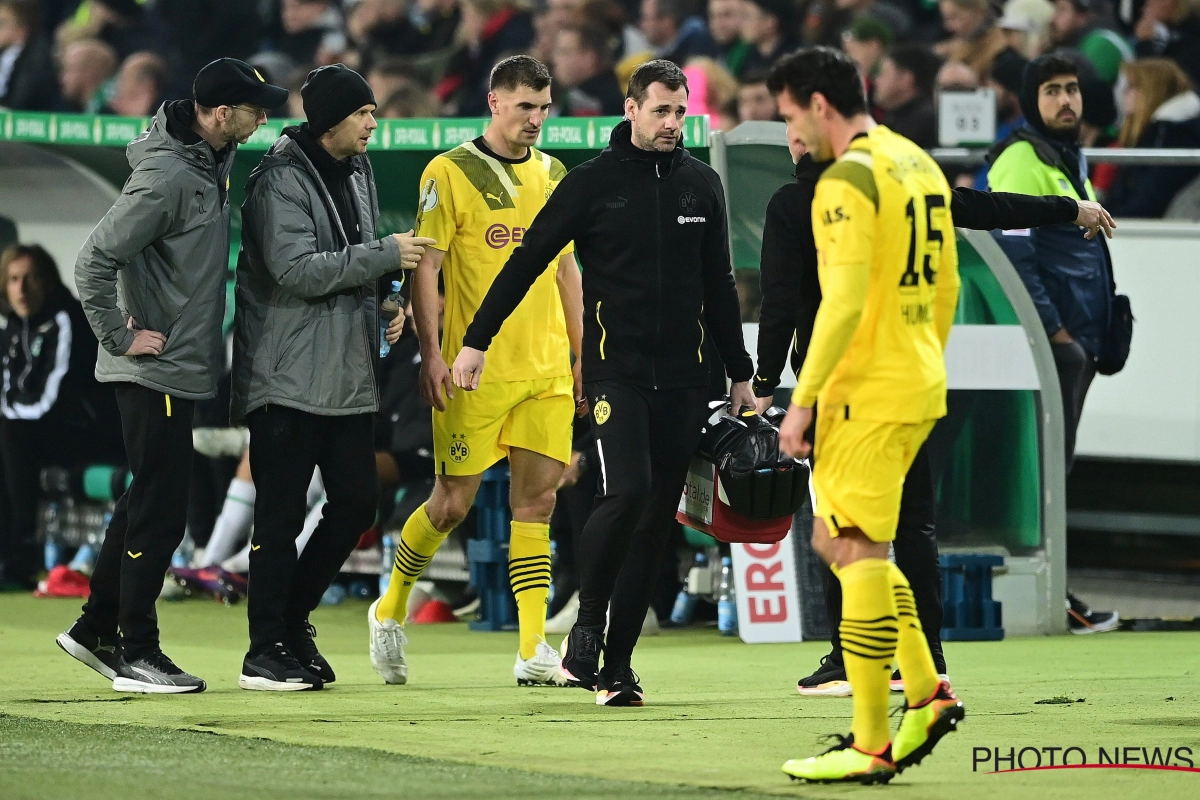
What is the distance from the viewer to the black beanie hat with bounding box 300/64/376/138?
268 inches

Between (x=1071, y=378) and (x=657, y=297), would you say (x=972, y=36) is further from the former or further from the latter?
(x=657, y=297)

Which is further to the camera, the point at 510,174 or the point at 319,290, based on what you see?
the point at 510,174

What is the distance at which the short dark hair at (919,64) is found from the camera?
1227cm

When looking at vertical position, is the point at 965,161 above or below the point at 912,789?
above

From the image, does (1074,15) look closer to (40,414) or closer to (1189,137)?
(1189,137)

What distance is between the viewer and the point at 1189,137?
1122cm

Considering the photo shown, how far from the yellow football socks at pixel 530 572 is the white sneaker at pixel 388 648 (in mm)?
443

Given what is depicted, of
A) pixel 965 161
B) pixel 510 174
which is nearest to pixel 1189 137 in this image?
pixel 965 161

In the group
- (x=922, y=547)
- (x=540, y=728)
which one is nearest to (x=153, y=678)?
(x=540, y=728)

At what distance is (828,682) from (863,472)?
2244mm

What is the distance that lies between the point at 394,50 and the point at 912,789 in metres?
12.6

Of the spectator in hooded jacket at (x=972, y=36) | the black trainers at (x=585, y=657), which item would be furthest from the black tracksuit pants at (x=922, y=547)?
the spectator in hooded jacket at (x=972, y=36)

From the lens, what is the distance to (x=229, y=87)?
6.68 meters

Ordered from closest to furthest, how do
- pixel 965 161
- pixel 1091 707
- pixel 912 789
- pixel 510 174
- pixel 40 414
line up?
pixel 912 789 < pixel 1091 707 < pixel 510 174 < pixel 965 161 < pixel 40 414
